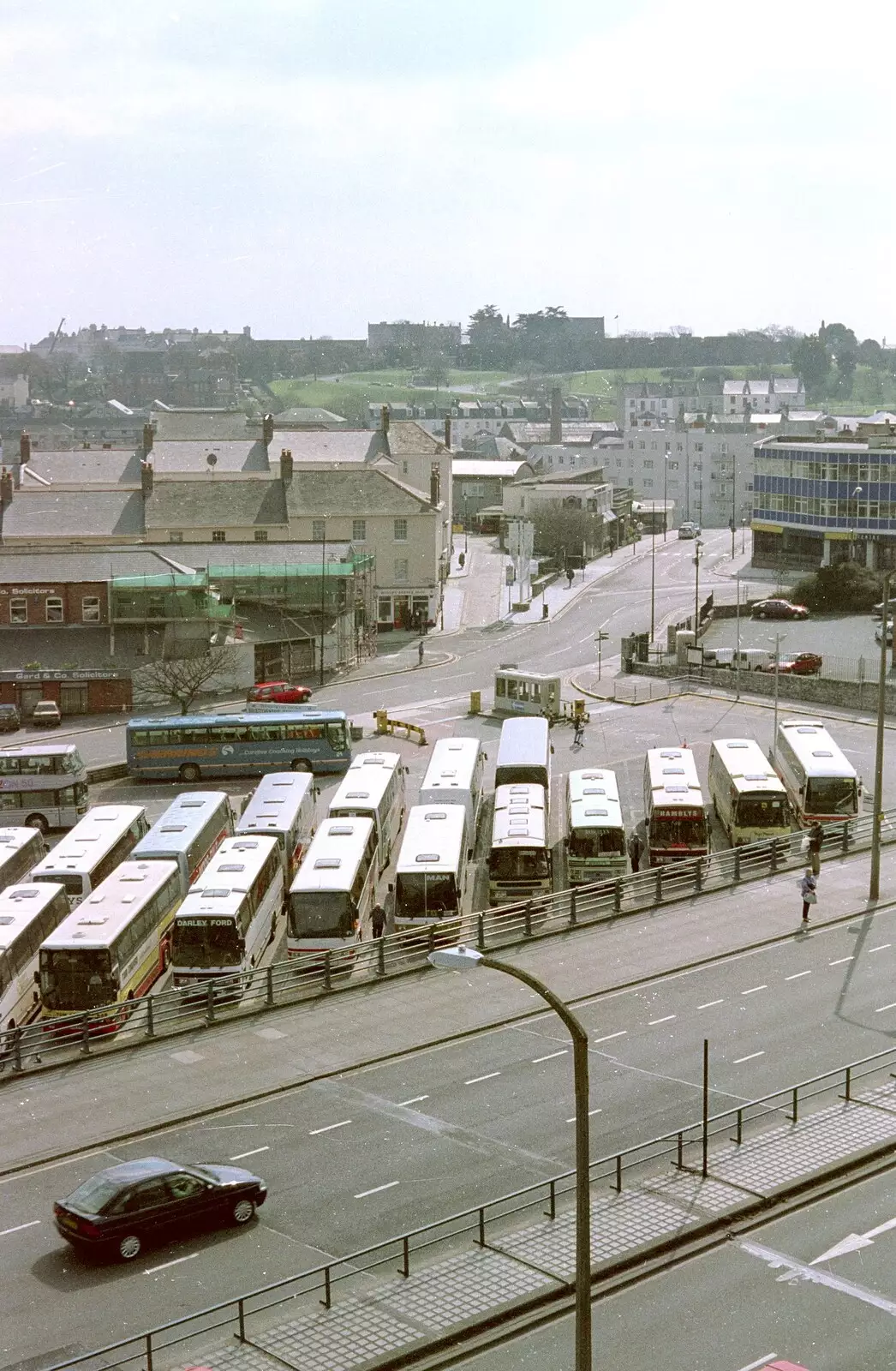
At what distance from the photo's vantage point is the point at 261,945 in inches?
1617

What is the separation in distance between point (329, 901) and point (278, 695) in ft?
124

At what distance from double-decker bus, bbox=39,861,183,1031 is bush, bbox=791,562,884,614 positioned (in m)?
74.6

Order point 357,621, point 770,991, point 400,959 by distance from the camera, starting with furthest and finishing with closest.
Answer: point 357,621 → point 400,959 → point 770,991

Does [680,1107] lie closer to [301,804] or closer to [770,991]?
[770,991]

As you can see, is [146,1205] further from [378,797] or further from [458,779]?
[458,779]

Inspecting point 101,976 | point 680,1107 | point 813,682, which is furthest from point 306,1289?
point 813,682

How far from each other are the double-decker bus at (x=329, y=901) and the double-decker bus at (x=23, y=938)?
6054 mm

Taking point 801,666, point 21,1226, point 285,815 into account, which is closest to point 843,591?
point 801,666

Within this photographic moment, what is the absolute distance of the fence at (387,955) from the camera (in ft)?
109

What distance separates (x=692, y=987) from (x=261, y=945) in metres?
11.5

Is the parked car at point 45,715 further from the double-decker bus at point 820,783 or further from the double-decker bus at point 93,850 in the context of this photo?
the double-decker bus at point 820,783

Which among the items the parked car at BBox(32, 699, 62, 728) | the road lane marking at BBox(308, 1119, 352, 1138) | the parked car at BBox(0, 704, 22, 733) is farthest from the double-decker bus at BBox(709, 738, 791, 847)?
the parked car at BBox(0, 704, 22, 733)

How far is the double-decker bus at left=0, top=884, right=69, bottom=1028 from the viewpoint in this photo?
36250 millimetres

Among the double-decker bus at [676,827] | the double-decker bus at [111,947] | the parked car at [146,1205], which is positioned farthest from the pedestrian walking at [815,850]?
the parked car at [146,1205]
